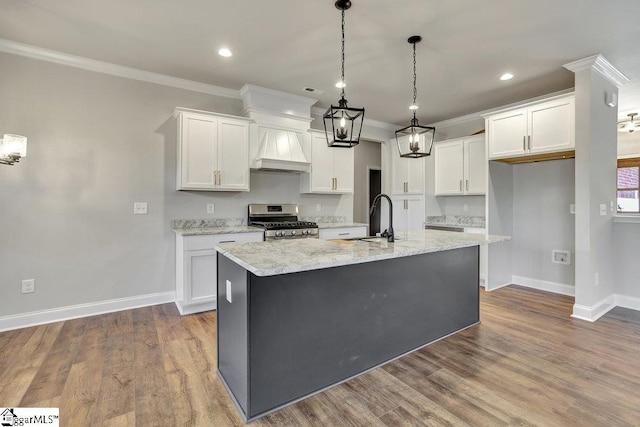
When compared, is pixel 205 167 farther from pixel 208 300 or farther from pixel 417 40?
pixel 417 40

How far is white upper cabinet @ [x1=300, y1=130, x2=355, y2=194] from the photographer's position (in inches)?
176

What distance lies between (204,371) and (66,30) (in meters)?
3.09

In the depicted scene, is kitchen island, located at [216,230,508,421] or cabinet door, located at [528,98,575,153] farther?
cabinet door, located at [528,98,575,153]

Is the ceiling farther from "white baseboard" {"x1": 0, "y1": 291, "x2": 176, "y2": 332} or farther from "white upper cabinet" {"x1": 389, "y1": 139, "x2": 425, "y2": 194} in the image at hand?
"white baseboard" {"x1": 0, "y1": 291, "x2": 176, "y2": 332}

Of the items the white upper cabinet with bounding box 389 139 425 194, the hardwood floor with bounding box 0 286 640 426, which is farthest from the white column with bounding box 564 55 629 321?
the white upper cabinet with bounding box 389 139 425 194

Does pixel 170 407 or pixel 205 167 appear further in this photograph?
pixel 205 167

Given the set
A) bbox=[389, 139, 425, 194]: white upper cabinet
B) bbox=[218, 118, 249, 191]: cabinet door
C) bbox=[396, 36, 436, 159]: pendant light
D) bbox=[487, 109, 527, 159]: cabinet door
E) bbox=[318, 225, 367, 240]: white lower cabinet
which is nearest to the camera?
bbox=[396, 36, 436, 159]: pendant light

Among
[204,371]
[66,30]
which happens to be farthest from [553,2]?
[66,30]

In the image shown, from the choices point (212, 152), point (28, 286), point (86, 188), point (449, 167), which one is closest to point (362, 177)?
point (449, 167)

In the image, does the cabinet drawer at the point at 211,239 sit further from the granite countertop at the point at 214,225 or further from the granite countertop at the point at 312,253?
the granite countertop at the point at 312,253

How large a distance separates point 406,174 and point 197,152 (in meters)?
3.46

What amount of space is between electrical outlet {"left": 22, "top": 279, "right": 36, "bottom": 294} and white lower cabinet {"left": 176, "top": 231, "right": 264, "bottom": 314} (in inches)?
51.7

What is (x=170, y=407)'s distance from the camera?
6.02ft

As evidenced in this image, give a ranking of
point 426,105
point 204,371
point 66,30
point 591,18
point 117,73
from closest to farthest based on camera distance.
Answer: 1. point 204,371
2. point 591,18
3. point 66,30
4. point 117,73
5. point 426,105
